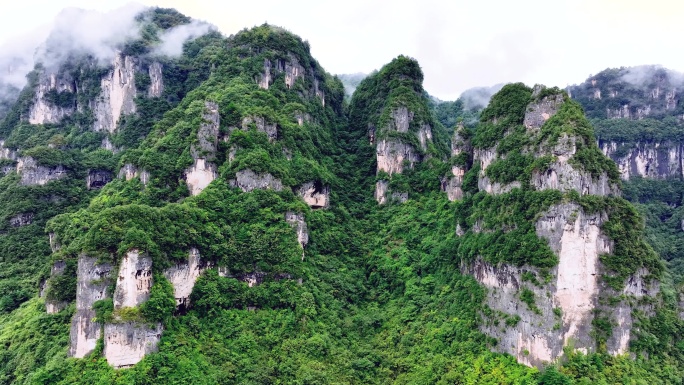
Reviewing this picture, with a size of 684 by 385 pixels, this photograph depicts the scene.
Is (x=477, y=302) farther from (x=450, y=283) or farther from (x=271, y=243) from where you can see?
(x=271, y=243)

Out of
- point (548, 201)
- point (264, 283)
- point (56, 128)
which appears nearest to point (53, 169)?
point (56, 128)

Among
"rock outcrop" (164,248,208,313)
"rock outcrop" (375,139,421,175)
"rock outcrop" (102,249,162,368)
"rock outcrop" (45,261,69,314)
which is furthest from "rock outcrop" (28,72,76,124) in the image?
"rock outcrop" (102,249,162,368)

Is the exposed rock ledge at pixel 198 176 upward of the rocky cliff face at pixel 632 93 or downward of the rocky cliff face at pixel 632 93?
downward

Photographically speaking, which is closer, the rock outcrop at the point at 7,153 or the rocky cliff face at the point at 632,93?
the rock outcrop at the point at 7,153

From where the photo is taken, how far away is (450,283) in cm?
4634

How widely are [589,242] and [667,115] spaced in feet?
255

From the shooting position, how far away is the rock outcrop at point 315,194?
54656mm

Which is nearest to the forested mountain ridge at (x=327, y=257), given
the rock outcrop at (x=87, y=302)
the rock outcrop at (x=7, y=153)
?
the rock outcrop at (x=87, y=302)

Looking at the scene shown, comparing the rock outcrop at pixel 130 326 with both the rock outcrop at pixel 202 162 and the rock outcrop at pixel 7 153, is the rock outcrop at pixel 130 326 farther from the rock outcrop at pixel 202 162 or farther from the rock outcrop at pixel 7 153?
the rock outcrop at pixel 7 153

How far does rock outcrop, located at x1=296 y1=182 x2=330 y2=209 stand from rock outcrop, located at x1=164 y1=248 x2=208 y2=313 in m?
15.1

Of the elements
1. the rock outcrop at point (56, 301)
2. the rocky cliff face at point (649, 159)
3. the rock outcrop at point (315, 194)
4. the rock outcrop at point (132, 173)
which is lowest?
the rock outcrop at point (56, 301)

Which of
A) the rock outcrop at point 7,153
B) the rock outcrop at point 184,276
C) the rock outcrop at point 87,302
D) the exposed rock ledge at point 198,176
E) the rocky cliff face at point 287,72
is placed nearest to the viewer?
the rock outcrop at point 87,302

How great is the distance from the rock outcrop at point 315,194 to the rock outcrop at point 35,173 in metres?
29.1

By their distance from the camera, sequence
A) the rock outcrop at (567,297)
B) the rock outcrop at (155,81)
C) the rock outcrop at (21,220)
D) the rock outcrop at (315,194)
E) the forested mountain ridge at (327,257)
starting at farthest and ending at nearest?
the rock outcrop at (155,81), the rock outcrop at (21,220), the rock outcrop at (315,194), the rock outcrop at (567,297), the forested mountain ridge at (327,257)
